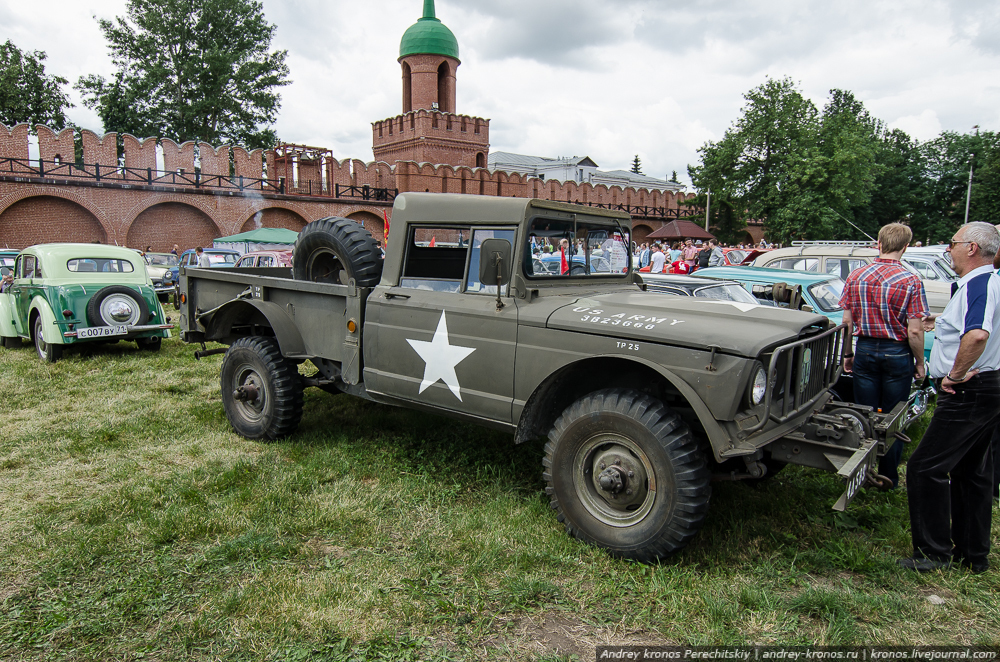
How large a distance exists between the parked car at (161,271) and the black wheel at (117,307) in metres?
4.19

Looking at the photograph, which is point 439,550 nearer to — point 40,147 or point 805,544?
point 805,544

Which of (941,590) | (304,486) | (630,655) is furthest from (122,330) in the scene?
(941,590)

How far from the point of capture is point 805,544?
381cm

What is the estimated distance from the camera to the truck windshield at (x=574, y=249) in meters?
4.21

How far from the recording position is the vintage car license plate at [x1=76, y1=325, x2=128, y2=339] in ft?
27.9

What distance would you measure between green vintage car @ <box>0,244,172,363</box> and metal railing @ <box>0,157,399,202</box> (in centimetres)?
1291

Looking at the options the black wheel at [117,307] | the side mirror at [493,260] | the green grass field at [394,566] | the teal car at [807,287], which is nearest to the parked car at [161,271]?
the black wheel at [117,307]

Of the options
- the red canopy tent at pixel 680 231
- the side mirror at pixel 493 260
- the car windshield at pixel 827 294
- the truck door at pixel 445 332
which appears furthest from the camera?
the red canopy tent at pixel 680 231

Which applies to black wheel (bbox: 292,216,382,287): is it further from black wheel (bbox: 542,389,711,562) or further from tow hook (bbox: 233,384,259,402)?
black wheel (bbox: 542,389,711,562)

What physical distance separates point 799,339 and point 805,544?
1300 millimetres

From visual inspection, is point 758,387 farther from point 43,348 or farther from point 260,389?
point 43,348

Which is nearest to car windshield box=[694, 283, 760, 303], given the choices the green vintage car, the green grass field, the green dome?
the green grass field

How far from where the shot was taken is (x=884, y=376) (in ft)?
14.7

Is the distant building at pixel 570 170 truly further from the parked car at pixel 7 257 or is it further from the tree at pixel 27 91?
the parked car at pixel 7 257
